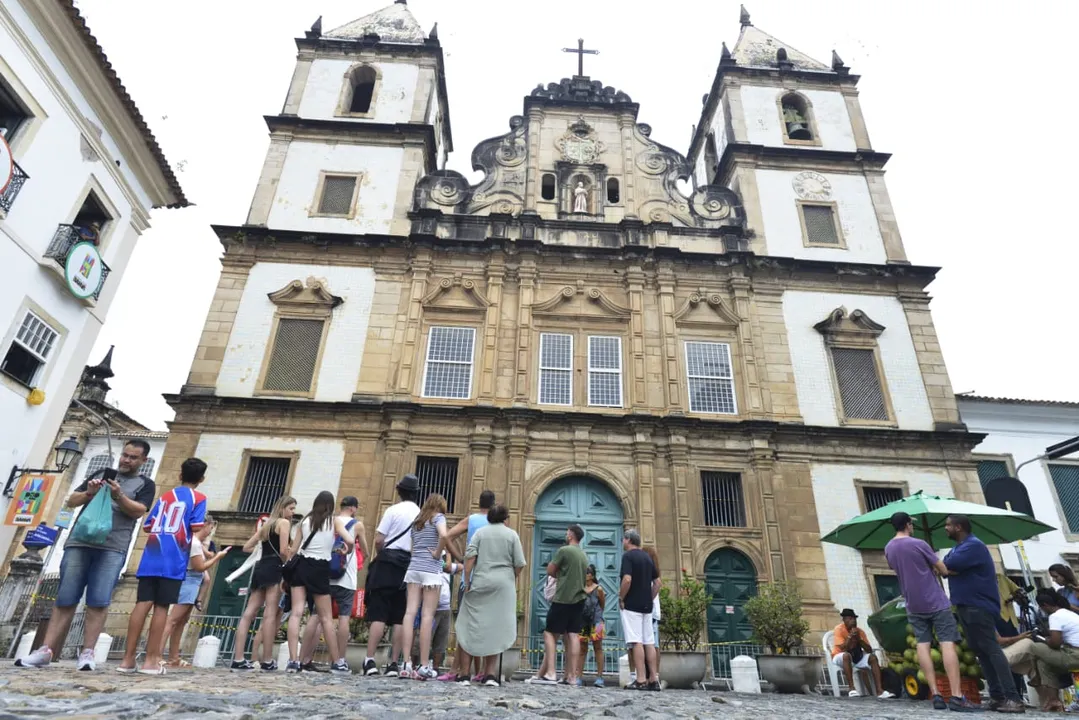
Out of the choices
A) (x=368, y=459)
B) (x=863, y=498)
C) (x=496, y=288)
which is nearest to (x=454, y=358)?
(x=496, y=288)

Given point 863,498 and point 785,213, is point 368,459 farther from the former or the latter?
point 785,213

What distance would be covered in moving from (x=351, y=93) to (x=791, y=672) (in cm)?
2108

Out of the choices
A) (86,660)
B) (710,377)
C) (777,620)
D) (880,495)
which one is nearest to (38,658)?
(86,660)

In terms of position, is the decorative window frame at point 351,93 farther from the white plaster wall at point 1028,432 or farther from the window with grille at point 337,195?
the white plaster wall at point 1028,432

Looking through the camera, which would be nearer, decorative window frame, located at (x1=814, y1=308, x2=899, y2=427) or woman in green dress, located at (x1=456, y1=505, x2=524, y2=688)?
woman in green dress, located at (x1=456, y1=505, x2=524, y2=688)

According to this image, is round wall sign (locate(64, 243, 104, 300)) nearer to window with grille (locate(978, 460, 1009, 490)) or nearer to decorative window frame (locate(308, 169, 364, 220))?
decorative window frame (locate(308, 169, 364, 220))

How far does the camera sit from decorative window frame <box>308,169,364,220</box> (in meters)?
19.2

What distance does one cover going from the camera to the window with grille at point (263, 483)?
600 inches

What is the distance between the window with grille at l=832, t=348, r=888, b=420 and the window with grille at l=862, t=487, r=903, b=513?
A: 1.91 metres

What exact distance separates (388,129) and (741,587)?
16628 millimetres

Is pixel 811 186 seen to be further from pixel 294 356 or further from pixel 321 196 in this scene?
pixel 294 356

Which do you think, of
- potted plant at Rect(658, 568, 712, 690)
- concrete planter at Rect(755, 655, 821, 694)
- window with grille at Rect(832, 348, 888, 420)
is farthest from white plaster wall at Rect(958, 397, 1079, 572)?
concrete planter at Rect(755, 655, 821, 694)

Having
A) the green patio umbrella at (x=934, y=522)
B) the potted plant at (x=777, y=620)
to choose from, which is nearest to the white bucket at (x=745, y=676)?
the potted plant at (x=777, y=620)

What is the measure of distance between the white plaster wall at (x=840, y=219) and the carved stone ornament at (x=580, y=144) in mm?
5230
